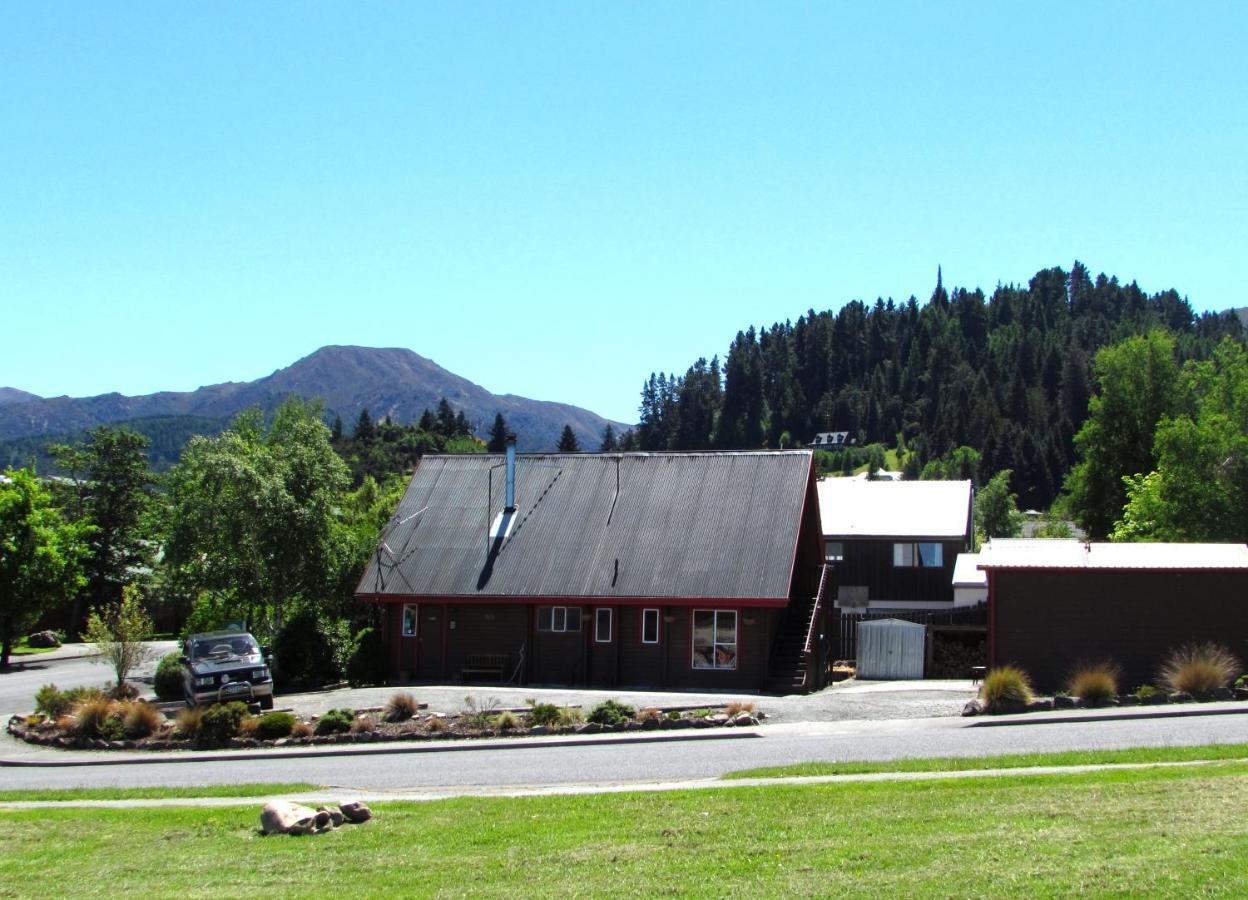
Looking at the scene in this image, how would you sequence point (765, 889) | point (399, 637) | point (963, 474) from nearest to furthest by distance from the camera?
point (765, 889)
point (399, 637)
point (963, 474)

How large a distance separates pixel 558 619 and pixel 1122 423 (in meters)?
44.1

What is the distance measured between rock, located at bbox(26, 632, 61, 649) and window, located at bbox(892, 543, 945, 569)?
42.1 m

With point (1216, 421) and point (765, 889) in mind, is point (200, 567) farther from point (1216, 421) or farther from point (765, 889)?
point (1216, 421)

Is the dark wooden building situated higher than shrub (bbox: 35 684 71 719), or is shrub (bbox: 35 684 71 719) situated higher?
the dark wooden building

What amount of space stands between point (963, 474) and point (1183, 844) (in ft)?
512

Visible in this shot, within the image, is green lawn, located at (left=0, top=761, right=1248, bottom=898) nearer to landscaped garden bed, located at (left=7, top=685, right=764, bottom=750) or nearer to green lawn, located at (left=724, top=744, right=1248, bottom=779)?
green lawn, located at (left=724, top=744, right=1248, bottom=779)

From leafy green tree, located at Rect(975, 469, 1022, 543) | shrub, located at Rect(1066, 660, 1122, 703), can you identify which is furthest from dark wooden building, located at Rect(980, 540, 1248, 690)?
leafy green tree, located at Rect(975, 469, 1022, 543)

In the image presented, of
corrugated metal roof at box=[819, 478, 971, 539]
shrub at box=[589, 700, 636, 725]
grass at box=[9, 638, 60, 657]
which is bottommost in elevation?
grass at box=[9, 638, 60, 657]

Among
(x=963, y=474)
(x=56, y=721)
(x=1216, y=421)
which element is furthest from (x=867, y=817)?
(x=963, y=474)

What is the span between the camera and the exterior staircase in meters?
32.8

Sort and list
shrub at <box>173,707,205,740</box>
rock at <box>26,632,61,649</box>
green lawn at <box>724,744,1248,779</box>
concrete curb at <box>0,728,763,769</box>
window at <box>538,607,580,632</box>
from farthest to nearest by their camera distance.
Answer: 1. rock at <box>26,632,61,649</box>
2. window at <box>538,607,580,632</box>
3. shrub at <box>173,707,205,740</box>
4. concrete curb at <box>0,728,763,769</box>
5. green lawn at <box>724,744,1248,779</box>

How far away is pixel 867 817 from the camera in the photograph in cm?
1287

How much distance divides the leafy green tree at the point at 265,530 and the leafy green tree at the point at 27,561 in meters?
15.9

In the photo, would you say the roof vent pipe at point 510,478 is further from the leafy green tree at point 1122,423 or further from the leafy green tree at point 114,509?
the leafy green tree at point 1122,423
